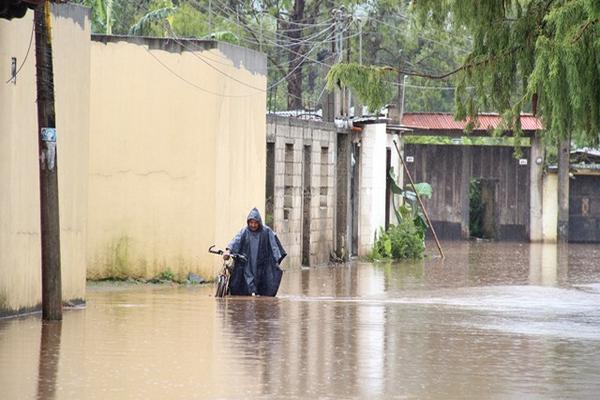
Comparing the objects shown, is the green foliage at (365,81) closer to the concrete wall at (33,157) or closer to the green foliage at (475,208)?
the concrete wall at (33,157)

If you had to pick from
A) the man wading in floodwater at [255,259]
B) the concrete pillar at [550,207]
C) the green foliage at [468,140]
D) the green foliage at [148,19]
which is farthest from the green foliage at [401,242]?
the man wading in floodwater at [255,259]

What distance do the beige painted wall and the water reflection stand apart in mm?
9450

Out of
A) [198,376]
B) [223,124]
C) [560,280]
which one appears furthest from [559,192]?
[198,376]

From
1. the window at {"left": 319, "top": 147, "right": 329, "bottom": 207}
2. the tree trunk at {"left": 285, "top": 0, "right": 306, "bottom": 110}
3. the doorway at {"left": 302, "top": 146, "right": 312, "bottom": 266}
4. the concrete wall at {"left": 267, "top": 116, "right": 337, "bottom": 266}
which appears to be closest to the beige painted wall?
the concrete wall at {"left": 267, "top": 116, "right": 337, "bottom": 266}

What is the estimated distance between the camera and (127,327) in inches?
653

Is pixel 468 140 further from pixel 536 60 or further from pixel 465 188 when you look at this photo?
pixel 536 60

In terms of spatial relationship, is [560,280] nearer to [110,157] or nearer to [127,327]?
[110,157]

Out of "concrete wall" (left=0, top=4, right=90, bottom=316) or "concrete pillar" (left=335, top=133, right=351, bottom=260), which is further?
"concrete pillar" (left=335, top=133, right=351, bottom=260)

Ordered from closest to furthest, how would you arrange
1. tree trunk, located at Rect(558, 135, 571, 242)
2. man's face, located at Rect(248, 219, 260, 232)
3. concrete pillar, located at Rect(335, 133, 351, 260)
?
man's face, located at Rect(248, 219, 260, 232) → concrete pillar, located at Rect(335, 133, 351, 260) → tree trunk, located at Rect(558, 135, 571, 242)

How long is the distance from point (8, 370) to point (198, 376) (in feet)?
5.21

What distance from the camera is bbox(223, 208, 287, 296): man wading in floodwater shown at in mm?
21969

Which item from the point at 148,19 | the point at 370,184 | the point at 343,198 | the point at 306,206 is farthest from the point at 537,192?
the point at 306,206

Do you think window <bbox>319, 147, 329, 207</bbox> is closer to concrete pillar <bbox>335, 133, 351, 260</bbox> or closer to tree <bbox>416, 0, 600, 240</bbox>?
concrete pillar <bbox>335, 133, 351, 260</bbox>

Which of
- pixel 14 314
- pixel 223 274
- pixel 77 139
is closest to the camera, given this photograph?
pixel 14 314
